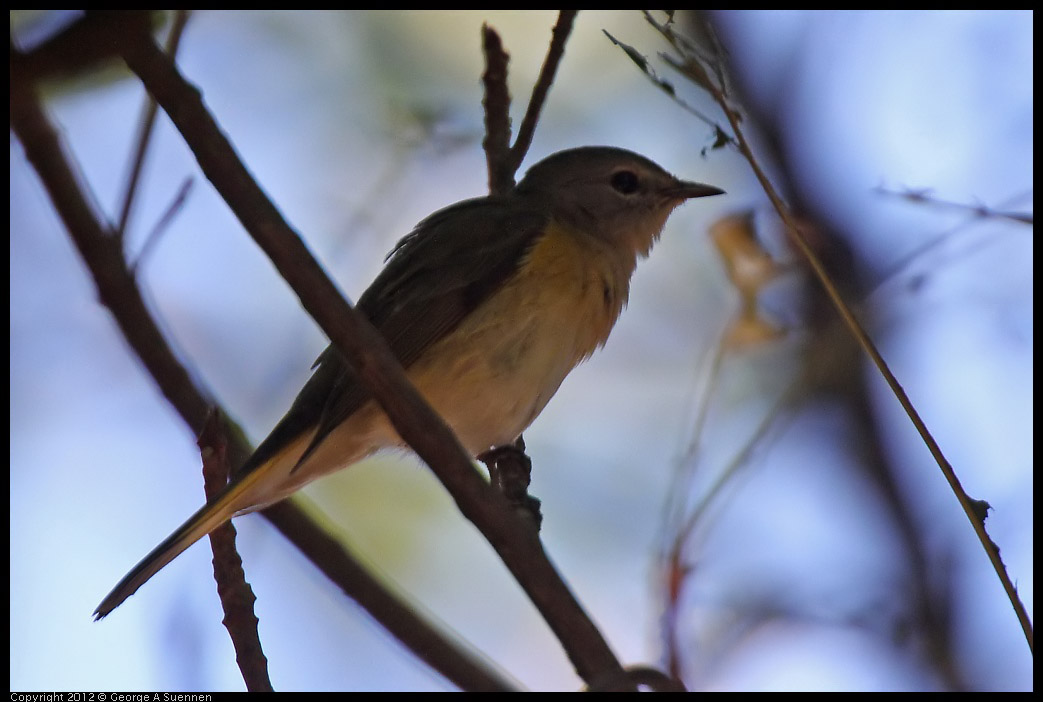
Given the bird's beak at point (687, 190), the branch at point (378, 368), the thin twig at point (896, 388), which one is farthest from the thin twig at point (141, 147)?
the bird's beak at point (687, 190)

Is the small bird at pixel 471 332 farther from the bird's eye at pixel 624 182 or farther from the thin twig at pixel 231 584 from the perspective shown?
the thin twig at pixel 231 584

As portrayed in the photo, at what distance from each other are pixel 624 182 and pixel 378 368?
10.9ft

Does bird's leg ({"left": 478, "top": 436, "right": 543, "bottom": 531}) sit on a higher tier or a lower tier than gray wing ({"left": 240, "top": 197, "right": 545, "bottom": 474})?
lower

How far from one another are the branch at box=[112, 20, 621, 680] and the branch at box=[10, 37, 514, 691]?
0.89 feet

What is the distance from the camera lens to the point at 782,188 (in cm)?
648

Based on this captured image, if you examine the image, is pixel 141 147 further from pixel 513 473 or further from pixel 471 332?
pixel 513 473

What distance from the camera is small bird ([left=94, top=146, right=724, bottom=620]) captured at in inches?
156

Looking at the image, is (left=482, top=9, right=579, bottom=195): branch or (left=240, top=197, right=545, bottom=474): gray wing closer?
(left=240, top=197, right=545, bottom=474): gray wing

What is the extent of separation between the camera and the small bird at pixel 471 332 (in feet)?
13.0

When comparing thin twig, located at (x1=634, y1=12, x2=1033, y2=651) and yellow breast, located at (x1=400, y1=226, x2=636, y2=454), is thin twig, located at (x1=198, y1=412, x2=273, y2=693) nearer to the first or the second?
yellow breast, located at (x1=400, y1=226, x2=636, y2=454)

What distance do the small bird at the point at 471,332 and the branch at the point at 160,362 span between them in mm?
854

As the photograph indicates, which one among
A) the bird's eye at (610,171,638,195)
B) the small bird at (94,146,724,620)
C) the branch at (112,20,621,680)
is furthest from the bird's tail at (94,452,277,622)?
the bird's eye at (610,171,638,195)

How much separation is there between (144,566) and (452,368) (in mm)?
1446

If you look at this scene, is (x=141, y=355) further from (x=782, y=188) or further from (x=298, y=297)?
(x=782, y=188)
